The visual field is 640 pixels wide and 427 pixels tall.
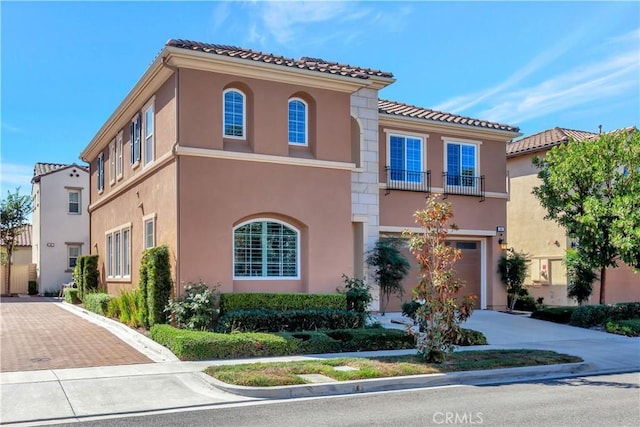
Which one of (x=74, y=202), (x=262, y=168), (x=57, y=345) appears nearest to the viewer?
(x=57, y=345)

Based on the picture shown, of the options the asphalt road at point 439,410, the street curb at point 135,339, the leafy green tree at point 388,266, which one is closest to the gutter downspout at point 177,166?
the street curb at point 135,339

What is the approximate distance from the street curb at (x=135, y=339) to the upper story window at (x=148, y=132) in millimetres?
4858

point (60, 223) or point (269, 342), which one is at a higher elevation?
point (60, 223)

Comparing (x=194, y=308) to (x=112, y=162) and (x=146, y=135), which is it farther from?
(x=112, y=162)

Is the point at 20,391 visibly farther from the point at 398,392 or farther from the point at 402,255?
the point at 402,255

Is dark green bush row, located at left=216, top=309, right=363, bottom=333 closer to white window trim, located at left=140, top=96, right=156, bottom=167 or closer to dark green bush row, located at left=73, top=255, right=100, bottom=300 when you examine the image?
white window trim, located at left=140, top=96, right=156, bottom=167

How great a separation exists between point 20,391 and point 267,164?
8584 mm

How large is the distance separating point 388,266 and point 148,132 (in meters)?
8.31

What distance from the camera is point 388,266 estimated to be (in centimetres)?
1920

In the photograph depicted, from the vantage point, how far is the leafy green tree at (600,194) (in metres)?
18.8

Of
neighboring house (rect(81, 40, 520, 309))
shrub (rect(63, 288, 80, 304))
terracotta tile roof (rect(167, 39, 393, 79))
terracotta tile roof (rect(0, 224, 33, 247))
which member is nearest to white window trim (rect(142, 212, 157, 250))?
neighboring house (rect(81, 40, 520, 309))

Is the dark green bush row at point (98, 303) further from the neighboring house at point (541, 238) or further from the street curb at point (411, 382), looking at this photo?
the neighboring house at point (541, 238)

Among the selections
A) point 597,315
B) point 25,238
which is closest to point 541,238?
point 597,315

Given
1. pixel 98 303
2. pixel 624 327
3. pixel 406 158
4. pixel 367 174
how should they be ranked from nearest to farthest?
1. pixel 624 327
2. pixel 367 174
3. pixel 98 303
4. pixel 406 158
